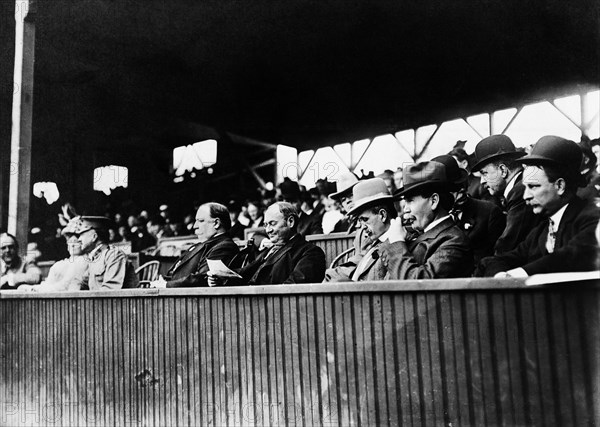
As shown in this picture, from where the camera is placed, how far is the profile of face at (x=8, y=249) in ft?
17.9

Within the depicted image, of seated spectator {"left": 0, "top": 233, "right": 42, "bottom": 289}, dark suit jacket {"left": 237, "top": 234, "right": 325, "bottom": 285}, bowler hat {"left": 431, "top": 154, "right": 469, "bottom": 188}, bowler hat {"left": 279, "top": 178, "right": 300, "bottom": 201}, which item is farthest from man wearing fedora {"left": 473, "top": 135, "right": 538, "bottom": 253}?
seated spectator {"left": 0, "top": 233, "right": 42, "bottom": 289}

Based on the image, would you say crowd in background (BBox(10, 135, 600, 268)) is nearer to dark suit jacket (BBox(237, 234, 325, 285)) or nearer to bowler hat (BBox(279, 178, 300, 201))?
bowler hat (BBox(279, 178, 300, 201))

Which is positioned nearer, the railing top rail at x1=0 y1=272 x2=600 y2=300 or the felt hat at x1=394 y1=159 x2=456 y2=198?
the railing top rail at x1=0 y1=272 x2=600 y2=300

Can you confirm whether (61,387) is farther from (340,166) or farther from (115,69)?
(115,69)

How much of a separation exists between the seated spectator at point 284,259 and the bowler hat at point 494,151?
1112 millimetres

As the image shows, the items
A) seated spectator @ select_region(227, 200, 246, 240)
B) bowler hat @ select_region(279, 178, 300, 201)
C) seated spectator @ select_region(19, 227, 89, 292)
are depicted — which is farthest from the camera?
bowler hat @ select_region(279, 178, 300, 201)

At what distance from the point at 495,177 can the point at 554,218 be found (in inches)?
35.0

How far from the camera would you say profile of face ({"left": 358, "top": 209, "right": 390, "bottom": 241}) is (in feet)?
11.3

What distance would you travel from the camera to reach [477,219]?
3.29m

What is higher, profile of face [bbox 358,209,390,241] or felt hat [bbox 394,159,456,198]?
felt hat [bbox 394,159,456,198]

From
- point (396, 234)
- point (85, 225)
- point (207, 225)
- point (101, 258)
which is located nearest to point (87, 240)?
point (85, 225)

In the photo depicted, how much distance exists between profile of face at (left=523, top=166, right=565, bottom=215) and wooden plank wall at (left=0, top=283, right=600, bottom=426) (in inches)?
20.6

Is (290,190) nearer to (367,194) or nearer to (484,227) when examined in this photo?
(367,194)

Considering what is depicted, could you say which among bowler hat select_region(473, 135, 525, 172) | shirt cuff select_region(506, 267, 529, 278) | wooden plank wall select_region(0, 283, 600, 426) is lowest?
wooden plank wall select_region(0, 283, 600, 426)
